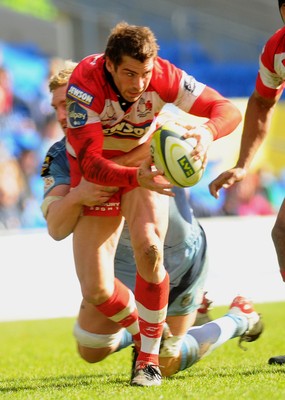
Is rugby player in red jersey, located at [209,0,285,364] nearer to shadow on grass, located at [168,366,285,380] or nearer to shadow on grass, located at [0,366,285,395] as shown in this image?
shadow on grass, located at [168,366,285,380]

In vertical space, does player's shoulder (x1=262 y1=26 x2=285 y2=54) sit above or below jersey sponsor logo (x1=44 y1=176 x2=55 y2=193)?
above

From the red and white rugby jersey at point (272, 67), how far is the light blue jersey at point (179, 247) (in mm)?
1013

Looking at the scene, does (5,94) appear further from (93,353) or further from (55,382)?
(55,382)

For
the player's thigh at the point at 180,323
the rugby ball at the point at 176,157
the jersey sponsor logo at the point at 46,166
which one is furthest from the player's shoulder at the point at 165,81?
the player's thigh at the point at 180,323

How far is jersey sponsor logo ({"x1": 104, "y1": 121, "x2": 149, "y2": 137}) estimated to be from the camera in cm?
564

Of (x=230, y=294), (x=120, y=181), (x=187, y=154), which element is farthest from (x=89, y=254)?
(x=230, y=294)

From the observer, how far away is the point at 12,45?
1883cm

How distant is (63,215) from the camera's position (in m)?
5.97

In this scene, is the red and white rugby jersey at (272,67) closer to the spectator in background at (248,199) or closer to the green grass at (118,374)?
the green grass at (118,374)

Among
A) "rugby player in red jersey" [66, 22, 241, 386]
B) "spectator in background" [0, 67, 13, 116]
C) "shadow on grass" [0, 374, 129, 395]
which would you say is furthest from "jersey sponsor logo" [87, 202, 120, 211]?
"spectator in background" [0, 67, 13, 116]

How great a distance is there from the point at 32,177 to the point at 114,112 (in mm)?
10952

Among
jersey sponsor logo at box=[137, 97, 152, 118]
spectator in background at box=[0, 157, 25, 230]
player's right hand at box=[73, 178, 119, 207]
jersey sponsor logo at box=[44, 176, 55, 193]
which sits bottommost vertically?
spectator in background at box=[0, 157, 25, 230]

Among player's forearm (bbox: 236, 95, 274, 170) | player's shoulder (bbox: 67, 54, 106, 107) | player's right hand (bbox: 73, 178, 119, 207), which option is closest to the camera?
player's shoulder (bbox: 67, 54, 106, 107)

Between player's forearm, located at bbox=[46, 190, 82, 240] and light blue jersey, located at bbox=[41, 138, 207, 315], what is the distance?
368mm
